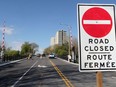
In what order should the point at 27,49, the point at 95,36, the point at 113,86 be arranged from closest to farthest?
the point at 95,36 < the point at 113,86 < the point at 27,49

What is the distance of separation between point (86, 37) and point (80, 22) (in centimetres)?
23

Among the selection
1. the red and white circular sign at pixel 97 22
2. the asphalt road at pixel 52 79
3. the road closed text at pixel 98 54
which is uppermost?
the red and white circular sign at pixel 97 22

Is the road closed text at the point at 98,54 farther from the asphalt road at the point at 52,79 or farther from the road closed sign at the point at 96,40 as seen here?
the asphalt road at the point at 52,79

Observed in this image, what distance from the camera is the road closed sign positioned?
4492 mm

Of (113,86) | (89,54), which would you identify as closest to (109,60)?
(89,54)

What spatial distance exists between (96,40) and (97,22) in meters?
0.25

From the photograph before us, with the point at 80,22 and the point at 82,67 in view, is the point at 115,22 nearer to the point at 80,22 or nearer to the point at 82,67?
the point at 80,22

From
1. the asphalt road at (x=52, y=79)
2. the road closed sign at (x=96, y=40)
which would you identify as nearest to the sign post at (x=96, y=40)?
the road closed sign at (x=96, y=40)

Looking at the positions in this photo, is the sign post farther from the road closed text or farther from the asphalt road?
the asphalt road

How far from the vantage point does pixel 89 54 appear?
4500mm

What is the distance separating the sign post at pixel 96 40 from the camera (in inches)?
177

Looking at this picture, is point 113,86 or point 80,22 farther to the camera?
point 113,86

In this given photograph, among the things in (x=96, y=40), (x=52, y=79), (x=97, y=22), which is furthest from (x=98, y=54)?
(x=52, y=79)

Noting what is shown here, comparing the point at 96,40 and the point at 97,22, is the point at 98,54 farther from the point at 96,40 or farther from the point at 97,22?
the point at 97,22
